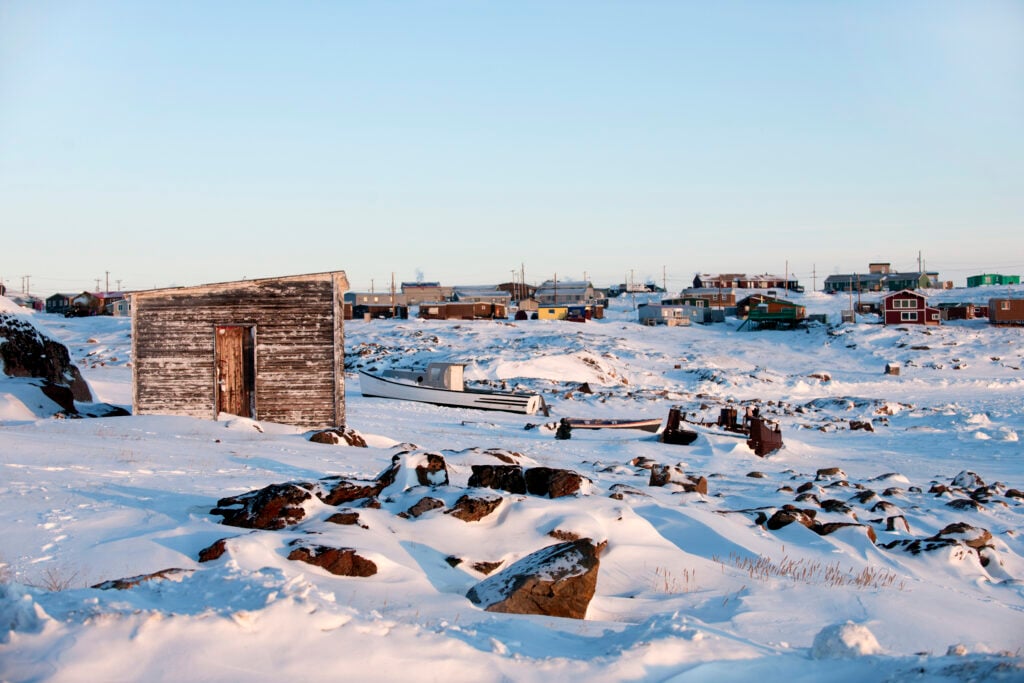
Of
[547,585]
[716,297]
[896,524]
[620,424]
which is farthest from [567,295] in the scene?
[547,585]

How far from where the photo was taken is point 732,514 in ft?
38.2

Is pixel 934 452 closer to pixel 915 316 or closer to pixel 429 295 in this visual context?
pixel 915 316

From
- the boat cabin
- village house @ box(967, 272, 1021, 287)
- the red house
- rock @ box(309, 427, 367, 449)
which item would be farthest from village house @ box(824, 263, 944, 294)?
Result: rock @ box(309, 427, 367, 449)

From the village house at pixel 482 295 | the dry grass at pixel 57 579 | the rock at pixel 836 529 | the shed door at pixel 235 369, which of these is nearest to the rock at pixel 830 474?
the rock at pixel 836 529

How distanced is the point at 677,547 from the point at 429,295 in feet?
317

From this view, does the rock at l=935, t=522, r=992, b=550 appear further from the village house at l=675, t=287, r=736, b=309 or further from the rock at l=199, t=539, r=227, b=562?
the village house at l=675, t=287, r=736, b=309

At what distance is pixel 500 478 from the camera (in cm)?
1131

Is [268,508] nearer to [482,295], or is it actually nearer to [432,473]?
[432,473]

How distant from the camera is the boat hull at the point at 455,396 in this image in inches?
1210

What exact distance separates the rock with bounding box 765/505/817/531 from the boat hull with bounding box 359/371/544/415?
1900 cm

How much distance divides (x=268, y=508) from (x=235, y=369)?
13.0 meters

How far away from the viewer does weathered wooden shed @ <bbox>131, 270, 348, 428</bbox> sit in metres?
20.5

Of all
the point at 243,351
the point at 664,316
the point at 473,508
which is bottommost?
the point at 473,508

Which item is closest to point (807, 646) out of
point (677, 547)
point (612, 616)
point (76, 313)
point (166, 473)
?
point (612, 616)
